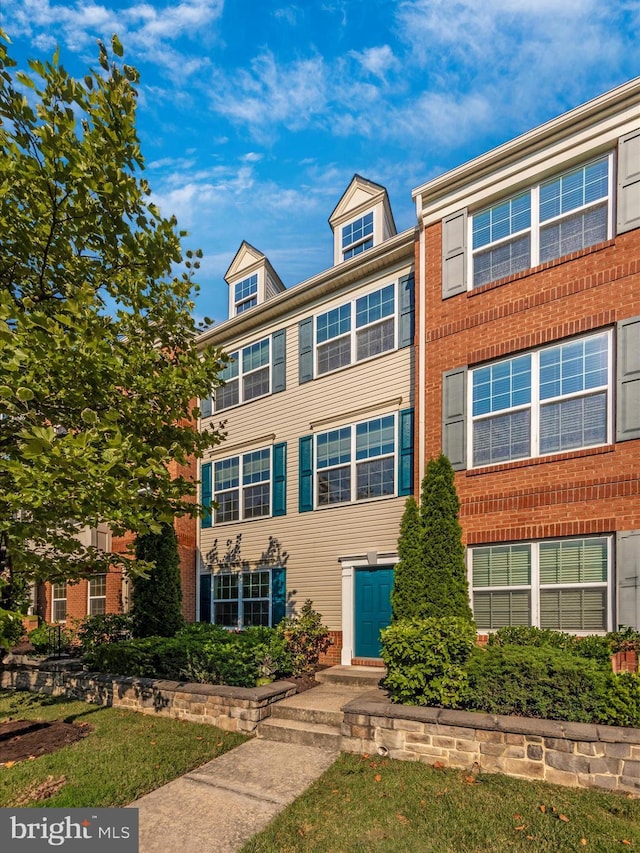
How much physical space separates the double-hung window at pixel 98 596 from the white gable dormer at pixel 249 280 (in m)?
9.50

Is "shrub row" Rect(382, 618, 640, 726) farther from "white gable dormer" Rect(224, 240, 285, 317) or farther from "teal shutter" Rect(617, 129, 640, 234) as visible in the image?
"white gable dormer" Rect(224, 240, 285, 317)

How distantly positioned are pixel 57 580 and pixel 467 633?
5.65 m

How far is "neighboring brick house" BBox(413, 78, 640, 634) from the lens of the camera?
26.1 feet

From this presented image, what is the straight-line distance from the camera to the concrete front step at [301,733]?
271 inches

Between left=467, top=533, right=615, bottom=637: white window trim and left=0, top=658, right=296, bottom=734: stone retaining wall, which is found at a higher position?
left=467, top=533, right=615, bottom=637: white window trim

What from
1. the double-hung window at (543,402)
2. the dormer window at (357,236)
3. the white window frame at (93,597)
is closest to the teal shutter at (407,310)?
the dormer window at (357,236)

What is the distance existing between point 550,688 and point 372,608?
5070 mm

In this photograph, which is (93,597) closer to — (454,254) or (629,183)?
(454,254)

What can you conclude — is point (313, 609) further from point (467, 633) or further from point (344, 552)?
point (467, 633)

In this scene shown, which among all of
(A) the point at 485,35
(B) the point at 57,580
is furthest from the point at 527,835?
(A) the point at 485,35

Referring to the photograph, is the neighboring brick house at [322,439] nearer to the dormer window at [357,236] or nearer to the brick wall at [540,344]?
the dormer window at [357,236]

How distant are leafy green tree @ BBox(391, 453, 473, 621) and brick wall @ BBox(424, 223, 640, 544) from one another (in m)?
0.62

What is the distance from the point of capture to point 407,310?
37.3 feet

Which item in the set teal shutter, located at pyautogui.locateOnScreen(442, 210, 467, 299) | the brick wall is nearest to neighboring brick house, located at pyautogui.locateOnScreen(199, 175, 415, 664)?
teal shutter, located at pyautogui.locateOnScreen(442, 210, 467, 299)
